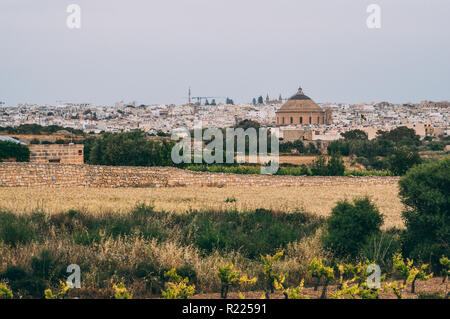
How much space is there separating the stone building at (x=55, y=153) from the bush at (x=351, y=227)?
20.4 m

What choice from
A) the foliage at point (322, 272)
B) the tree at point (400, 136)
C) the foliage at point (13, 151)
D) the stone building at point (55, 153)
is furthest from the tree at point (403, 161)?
the tree at point (400, 136)

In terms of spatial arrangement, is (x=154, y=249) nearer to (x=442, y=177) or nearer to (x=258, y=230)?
(x=258, y=230)

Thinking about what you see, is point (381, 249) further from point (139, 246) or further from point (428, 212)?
point (139, 246)

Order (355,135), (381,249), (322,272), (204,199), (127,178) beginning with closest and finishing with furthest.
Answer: (322,272), (381,249), (204,199), (127,178), (355,135)

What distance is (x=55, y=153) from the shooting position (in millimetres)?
27359

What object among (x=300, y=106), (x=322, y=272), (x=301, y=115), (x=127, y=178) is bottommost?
(x=127, y=178)

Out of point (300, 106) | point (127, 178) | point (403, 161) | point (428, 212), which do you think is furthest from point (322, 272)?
point (300, 106)

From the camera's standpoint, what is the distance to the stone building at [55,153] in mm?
26547

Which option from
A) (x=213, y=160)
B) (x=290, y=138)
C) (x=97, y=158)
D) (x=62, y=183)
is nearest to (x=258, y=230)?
(x=62, y=183)

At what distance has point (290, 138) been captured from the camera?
7138 centimetres

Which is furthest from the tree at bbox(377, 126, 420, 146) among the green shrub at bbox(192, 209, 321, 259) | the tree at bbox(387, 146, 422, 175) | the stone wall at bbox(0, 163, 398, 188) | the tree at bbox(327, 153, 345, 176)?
the green shrub at bbox(192, 209, 321, 259)

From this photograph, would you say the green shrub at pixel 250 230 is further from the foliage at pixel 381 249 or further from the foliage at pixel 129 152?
the foliage at pixel 129 152

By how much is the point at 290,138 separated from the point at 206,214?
200 feet

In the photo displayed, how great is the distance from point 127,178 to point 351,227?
1265 cm
